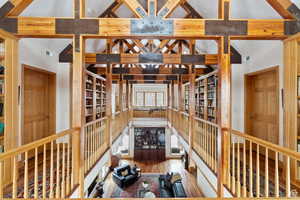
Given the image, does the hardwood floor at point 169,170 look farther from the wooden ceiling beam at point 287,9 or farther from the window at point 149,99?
the wooden ceiling beam at point 287,9

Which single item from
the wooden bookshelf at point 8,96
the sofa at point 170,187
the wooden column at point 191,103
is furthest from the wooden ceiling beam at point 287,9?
the sofa at point 170,187

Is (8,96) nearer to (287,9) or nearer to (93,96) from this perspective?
(93,96)

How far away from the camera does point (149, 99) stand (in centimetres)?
1208

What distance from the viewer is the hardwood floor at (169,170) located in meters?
6.27

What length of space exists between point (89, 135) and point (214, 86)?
12.8ft

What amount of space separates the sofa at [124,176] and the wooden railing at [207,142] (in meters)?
3.47

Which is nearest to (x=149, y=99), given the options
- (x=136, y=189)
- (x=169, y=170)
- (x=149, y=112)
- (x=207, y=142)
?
(x=149, y=112)

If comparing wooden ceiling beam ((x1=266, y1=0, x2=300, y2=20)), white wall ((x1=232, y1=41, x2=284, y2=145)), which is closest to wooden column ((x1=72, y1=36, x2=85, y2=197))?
wooden ceiling beam ((x1=266, y1=0, x2=300, y2=20))

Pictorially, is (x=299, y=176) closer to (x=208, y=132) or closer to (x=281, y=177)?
(x=281, y=177)

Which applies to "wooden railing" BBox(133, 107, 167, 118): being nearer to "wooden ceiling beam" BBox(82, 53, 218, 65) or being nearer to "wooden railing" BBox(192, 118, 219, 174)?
"wooden railing" BBox(192, 118, 219, 174)

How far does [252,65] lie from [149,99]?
8.03 m

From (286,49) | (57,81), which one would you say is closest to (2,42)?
(57,81)

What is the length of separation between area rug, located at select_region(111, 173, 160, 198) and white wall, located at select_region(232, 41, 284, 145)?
368 cm

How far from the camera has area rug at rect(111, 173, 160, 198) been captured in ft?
20.6
